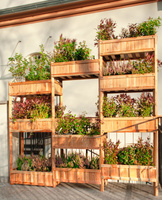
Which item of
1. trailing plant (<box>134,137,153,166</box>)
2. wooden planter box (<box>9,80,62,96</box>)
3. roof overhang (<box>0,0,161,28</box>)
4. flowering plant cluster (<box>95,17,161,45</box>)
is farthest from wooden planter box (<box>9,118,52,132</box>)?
roof overhang (<box>0,0,161,28</box>)

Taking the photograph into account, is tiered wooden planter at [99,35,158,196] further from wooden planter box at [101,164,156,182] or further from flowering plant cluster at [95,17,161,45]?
flowering plant cluster at [95,17,161,45]

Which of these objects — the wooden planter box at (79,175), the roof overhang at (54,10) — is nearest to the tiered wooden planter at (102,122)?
the wooden planter box at (79,175)

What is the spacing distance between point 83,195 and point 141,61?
295 cm

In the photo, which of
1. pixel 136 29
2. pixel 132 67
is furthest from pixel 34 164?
pixel 136 29

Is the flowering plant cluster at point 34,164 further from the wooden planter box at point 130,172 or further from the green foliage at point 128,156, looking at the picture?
the green foliage at point 128,156

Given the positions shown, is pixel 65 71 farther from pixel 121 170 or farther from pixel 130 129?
pixel 121 170

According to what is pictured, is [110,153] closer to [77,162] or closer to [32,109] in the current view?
[77,162]

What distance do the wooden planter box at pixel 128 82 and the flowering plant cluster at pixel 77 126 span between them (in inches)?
30.9

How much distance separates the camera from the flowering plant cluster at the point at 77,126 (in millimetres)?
5079

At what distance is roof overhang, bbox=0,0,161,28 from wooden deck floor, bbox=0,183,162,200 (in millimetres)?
5759

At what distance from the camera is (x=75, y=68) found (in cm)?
516

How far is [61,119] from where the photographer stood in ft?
17.5

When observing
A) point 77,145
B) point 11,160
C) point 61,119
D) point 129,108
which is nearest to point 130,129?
point 129,108

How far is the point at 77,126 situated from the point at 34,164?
4.66ft
